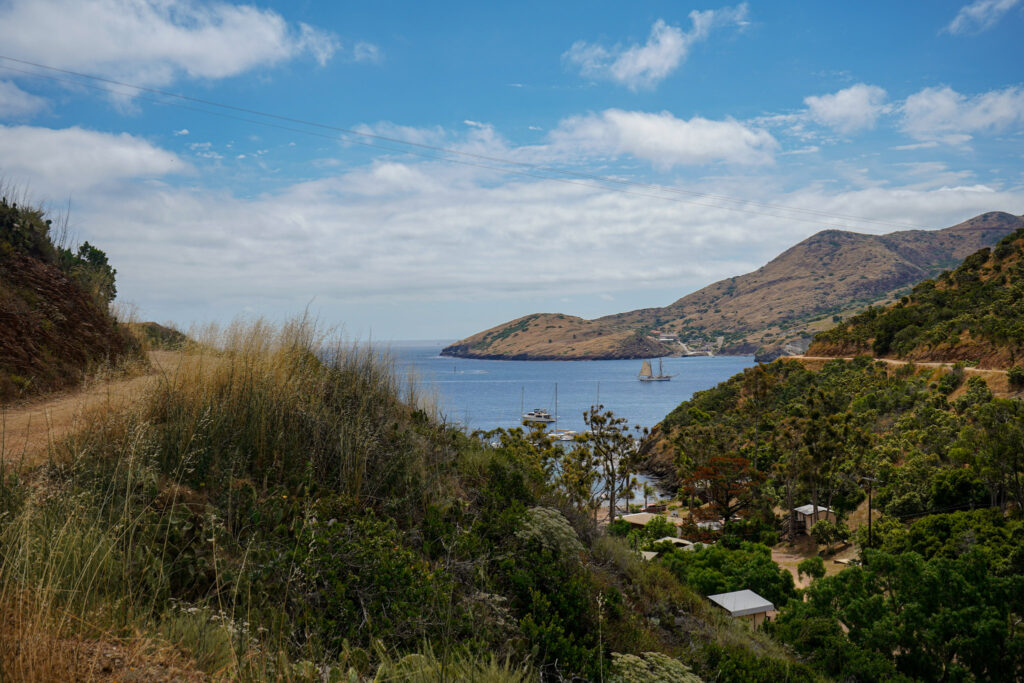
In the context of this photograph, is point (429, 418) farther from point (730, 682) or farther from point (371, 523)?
point (730, 682)

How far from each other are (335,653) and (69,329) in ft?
39.3

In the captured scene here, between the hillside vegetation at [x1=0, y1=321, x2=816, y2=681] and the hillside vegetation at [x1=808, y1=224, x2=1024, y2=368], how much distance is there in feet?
171

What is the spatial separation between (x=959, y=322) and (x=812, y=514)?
29.7 metres

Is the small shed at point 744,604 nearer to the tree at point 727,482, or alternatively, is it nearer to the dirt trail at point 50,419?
the dirt trail at point 50,419

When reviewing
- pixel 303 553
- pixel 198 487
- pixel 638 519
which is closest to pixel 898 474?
pixel 638 519

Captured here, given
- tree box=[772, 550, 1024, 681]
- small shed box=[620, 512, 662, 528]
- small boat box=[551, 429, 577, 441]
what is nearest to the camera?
tree box=[772, 550, 1024, 681]

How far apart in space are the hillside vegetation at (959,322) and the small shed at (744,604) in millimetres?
37695

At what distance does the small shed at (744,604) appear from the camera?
62.2 ft

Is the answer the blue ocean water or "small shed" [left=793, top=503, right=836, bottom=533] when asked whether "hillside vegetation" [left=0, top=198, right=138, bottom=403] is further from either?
the blue ocean water

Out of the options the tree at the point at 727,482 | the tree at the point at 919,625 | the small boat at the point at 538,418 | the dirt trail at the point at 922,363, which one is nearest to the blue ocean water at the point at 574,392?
the small boat at the point at 538,418

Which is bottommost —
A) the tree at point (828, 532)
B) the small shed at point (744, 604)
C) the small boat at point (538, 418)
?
the tree at point (828, 532)

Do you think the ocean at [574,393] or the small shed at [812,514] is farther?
the ocean at [574,393]

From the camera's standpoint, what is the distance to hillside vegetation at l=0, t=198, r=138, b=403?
1045 cm

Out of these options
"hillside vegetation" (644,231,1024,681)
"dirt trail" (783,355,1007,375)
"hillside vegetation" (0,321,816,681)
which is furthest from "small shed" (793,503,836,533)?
"hillside vegetation" (0,321,816,681)
